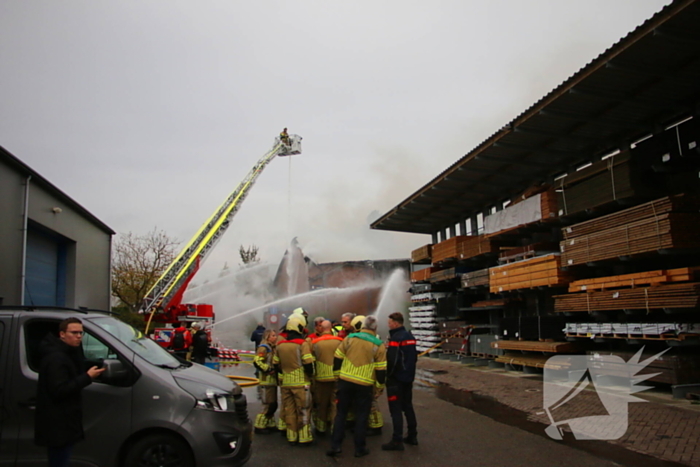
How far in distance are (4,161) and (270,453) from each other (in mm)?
9532

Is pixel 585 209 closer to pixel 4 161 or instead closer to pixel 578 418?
pixel 578 418

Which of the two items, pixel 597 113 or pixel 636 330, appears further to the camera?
pixel 597 113

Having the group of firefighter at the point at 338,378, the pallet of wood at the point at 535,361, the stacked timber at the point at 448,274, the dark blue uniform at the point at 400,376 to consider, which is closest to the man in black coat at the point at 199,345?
the group of firefighter at the point at 338,378

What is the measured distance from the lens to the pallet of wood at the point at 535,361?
44.9ft

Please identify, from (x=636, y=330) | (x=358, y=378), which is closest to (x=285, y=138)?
(x=636, y=330)

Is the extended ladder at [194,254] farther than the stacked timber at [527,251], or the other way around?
the extended ladder at [194,254]

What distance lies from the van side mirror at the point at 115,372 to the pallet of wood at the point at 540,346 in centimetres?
1175

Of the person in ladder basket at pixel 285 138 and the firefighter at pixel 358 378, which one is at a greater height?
the person in ladder basket at pixel 285 138

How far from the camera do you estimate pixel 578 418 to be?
28.8 feet

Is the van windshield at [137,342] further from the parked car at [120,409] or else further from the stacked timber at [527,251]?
the stacked timber at [527,251]

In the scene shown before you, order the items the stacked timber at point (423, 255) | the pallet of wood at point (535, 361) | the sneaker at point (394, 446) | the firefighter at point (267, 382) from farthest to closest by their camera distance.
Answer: the stacked timber at point (423, 255) → the pallet of wood at point (535, 361) → the firefighter at point (267, 382) → the sneaker at point (394, 446)

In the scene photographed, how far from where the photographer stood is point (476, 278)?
62.3 ft

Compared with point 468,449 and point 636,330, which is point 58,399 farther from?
point 636,330

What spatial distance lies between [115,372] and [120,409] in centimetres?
41
